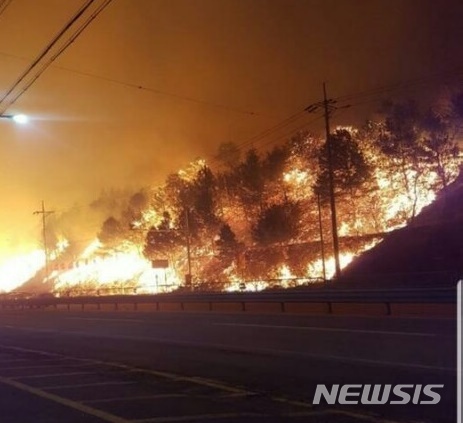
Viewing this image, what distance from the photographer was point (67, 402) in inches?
326

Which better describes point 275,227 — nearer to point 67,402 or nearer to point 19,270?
point 67,402

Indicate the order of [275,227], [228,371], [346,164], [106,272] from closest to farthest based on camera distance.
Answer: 1. [228,371]
2. [275,227]
3. [346,164]
4. [106,272]

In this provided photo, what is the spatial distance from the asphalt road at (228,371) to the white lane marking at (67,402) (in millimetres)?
14

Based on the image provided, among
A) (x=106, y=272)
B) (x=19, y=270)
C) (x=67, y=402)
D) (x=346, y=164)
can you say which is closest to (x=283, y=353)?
(x=67, y=402)

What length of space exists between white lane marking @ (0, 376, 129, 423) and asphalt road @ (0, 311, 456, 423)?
0.01m

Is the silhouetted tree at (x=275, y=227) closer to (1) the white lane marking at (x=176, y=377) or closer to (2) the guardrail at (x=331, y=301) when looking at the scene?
(2) the guardrail at (x=331, y=301)

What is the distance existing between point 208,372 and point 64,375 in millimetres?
2401

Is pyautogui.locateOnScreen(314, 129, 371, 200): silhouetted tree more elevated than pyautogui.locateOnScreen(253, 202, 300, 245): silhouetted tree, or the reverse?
pyautogui.locateOnScreen(314, 129, 371, 200): silhouetted tree

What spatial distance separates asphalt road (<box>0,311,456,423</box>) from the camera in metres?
7.32

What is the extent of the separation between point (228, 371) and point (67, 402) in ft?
9.49

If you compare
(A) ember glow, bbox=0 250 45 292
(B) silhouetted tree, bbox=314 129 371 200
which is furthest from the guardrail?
(A) ember glow, bbox=0 250 45 292

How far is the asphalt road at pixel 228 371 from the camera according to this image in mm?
7324

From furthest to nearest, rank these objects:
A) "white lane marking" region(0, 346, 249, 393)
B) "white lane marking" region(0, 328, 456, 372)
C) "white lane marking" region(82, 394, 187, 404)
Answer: "white lane marking" region(0, 328, 456, 372), "white lane marking" region(0, 346, 249, 393), "white lane marking" region(82, 394, 187, 404)

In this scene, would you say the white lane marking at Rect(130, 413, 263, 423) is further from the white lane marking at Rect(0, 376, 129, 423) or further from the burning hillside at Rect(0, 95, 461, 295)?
the burning hillside at Rect(0, 95, 461, 295)
